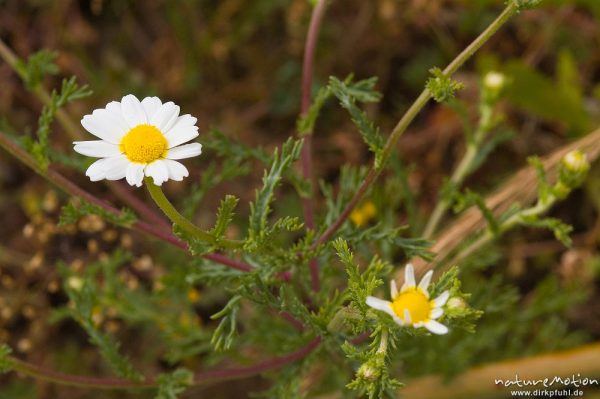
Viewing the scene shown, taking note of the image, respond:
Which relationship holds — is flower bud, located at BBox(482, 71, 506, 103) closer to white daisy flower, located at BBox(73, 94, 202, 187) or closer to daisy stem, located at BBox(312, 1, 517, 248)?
daisy stem, located at BBox(312, 1, 517, 248)

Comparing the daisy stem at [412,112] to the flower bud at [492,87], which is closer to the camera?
the daisy stem at [412,112]

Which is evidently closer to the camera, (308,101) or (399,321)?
(399,321)

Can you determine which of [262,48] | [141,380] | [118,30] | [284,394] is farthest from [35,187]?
[284,394]

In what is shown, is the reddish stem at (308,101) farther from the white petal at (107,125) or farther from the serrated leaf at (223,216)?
the white petal at (107,125)

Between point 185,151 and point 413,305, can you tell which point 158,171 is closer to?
point 185,151

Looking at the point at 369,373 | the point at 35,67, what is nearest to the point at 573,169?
the point at 369,373

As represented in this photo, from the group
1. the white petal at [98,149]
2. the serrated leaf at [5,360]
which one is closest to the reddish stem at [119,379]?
the serrated leaf at [5,360]

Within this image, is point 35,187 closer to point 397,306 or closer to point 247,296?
point 247,296
